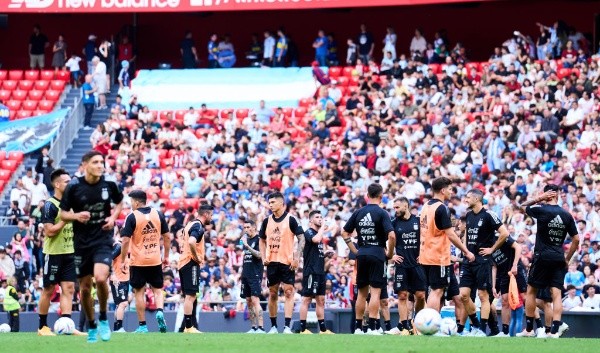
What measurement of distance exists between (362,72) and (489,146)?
7080 millimetres

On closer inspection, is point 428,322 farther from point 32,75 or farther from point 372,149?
point 32,75

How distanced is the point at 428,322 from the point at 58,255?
4961 millimetres

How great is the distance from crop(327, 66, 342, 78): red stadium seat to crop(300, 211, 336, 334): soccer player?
1598 centimetres

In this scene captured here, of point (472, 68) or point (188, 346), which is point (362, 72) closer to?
point (472, 68)

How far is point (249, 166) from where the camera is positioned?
3334cm

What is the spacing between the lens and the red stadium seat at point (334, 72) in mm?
37281

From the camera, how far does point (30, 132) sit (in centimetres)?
3678

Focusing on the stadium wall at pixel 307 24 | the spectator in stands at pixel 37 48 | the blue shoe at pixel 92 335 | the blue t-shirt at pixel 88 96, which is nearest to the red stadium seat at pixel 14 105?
the spectator in stands at pixel 37 48

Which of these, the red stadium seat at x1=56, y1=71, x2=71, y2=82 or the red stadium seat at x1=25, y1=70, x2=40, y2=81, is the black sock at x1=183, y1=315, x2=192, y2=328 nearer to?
the red stadium seat at x1=56, y1=71, x2=71, y2=82

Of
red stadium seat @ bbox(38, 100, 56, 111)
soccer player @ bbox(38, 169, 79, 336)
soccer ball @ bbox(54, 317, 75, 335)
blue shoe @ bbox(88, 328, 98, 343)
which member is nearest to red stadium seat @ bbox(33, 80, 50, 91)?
red stadium seat @ bbox(38, 100, 56, 111)

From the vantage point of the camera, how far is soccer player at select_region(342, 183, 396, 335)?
761 inches

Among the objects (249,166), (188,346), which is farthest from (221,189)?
(188,346)

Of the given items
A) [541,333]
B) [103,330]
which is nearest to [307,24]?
[541,333]

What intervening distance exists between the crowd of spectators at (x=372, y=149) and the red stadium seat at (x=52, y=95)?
7.86 feet
